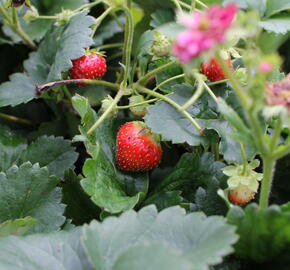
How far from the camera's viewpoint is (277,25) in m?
1.08

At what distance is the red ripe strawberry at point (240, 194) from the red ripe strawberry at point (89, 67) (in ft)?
1.21

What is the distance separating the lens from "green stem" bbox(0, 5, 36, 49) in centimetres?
118

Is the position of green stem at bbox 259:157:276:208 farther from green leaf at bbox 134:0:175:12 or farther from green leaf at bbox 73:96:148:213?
green leaf at bbox 134:0:175:12

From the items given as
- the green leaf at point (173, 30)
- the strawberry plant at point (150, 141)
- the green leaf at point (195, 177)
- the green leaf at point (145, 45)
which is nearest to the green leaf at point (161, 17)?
the strawberry plant at point (150, 141)

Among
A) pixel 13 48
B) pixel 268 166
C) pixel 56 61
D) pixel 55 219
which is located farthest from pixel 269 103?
pixel 13 48

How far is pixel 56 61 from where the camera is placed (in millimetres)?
1085

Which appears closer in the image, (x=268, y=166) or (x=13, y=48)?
(x=268, y=166)

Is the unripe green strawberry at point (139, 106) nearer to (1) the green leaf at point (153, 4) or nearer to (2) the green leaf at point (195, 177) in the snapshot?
(2) the green leaf at point (195, 177)

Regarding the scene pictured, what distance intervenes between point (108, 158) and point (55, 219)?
14cm

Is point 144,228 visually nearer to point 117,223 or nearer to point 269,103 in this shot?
point 117,223

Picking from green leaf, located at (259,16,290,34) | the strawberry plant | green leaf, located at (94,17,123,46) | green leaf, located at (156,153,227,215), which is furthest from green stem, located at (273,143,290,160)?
green leaf, located at (94,17,123,46)

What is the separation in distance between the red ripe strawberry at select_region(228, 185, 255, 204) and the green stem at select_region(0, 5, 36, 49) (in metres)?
0.61

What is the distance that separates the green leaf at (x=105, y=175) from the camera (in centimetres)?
88

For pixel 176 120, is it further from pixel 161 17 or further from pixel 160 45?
pixel 161 17
